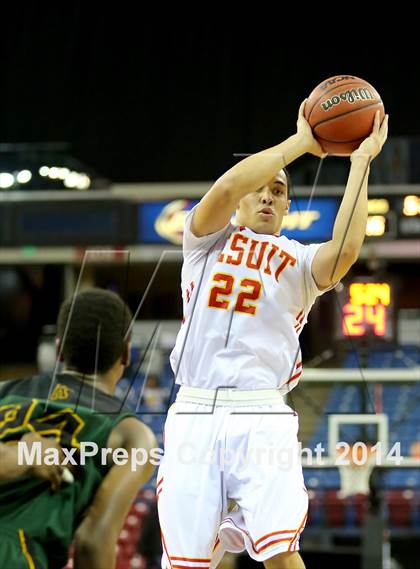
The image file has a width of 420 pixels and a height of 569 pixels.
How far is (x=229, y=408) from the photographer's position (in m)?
3.30

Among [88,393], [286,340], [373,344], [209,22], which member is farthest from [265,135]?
[286,340]

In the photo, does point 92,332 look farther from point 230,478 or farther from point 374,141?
point 374,141

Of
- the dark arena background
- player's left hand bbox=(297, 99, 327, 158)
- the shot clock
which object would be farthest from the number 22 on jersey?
the shot clock

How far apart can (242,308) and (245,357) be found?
0.51 ft

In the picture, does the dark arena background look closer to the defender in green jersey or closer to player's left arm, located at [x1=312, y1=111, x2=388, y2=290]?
the defender in green jersey

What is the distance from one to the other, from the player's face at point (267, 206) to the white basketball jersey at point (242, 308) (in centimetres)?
4

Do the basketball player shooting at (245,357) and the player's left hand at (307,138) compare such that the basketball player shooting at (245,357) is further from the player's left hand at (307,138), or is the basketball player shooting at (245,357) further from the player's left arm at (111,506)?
the player's left arm at (111,506)

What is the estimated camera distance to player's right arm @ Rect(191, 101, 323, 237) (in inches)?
126

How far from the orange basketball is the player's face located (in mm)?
206

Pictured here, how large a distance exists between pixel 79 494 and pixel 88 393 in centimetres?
51

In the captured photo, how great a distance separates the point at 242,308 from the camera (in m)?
3.39

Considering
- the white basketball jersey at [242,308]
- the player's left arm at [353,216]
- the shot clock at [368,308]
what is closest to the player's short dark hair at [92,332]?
the white basketball jersey at [242,308]

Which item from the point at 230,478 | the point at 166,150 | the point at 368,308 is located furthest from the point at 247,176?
the point at 166,150

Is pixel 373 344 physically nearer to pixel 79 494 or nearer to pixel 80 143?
pixel 80 143
